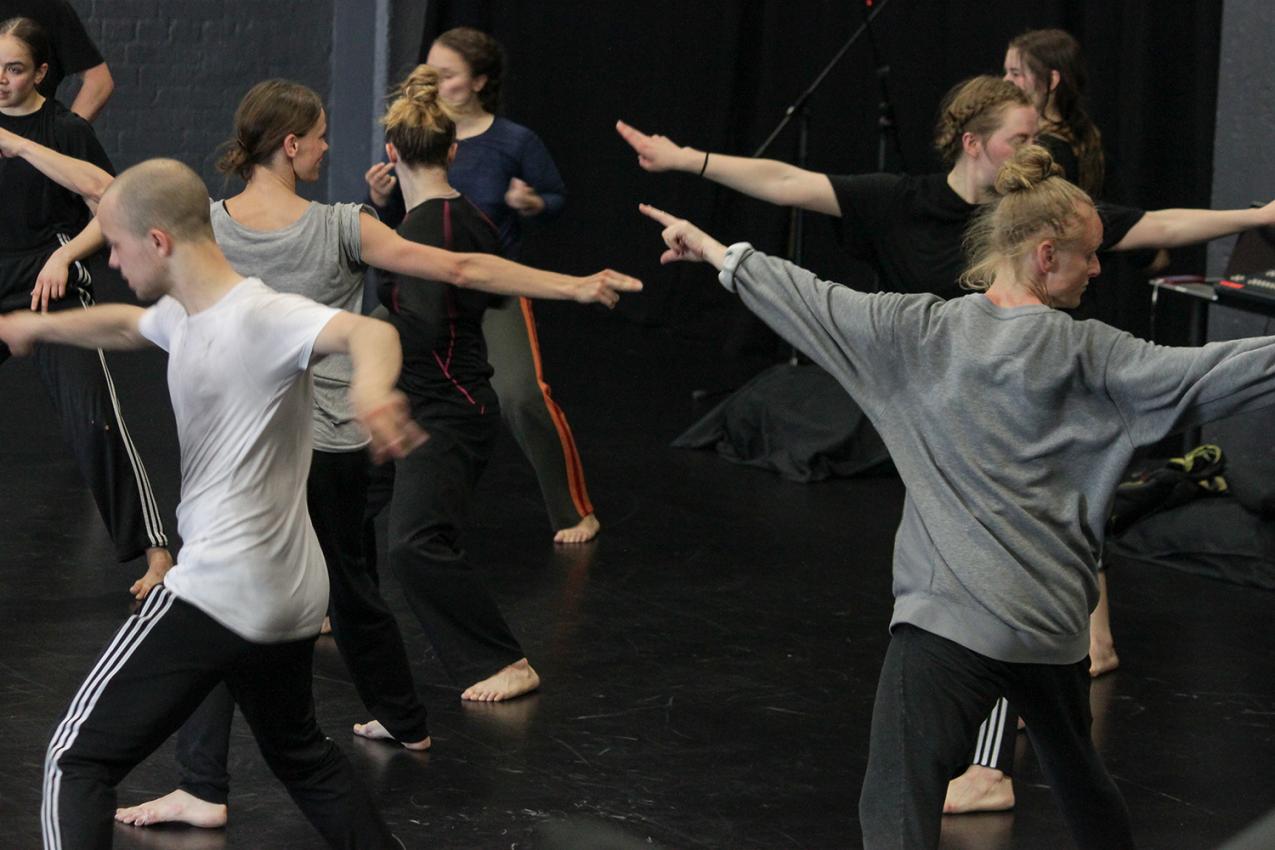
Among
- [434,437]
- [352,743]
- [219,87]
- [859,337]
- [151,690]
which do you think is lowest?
[352,743]

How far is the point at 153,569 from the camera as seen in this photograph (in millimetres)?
4719

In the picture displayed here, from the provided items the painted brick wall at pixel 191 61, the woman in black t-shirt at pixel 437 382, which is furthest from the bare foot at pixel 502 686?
the painted brick wall at pixel 191 61

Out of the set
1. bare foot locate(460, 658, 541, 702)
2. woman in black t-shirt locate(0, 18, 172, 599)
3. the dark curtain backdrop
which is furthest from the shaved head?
the dark curtain backdrop

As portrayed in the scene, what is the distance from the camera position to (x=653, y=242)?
10.1m

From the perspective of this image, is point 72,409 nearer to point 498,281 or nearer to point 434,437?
point 434,437

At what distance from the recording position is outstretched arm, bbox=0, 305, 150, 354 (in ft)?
9.25

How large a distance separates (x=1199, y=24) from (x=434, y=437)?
4256 millimetres

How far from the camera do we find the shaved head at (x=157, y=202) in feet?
8.47

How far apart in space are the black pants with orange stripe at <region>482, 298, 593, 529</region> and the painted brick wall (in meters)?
5.26

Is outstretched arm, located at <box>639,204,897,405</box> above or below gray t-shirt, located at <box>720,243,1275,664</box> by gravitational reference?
above

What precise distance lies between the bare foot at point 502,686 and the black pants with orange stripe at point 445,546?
0.02 meters

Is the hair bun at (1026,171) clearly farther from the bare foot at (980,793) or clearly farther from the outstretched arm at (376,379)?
the bare foot at (980,793)

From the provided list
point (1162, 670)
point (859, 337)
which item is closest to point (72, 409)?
point (859, 337)

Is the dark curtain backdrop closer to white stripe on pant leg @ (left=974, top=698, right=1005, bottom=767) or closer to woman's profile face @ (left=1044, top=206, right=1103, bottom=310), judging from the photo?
white stripe on pant leg @ (left=974, top=698, right=1005, bottom=767)
